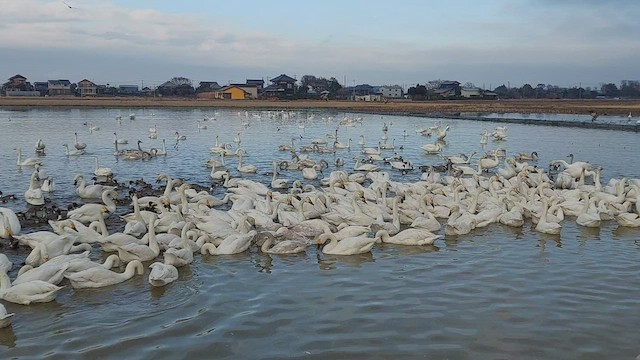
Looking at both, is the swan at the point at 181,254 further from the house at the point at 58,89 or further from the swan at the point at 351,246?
the house at the point at 58,89

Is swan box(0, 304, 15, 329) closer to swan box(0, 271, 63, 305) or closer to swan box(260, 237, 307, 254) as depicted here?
swan box(0, 271, 63, 305)

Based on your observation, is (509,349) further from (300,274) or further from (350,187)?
(350,187)

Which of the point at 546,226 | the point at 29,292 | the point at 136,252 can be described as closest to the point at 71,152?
the point at 136,252

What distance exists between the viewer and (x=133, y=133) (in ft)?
121

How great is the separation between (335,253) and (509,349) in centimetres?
404

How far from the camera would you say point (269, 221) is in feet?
37.0

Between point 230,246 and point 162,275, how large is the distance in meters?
1.82

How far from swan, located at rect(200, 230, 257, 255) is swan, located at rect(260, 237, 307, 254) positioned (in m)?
0.32

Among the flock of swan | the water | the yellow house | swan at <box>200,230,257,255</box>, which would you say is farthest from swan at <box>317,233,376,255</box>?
the yellow house

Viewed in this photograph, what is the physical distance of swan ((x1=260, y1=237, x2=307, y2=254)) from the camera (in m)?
10.0

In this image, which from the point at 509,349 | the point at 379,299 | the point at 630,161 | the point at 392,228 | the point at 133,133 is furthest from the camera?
the point at 133,133

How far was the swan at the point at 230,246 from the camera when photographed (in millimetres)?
9875

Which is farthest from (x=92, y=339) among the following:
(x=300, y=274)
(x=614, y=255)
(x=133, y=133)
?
(x=133, y=133)

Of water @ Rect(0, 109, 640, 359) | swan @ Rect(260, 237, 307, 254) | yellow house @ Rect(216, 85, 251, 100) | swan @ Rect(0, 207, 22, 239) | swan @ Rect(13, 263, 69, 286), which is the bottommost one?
water @ Rect(0, 109, 640, 359)
